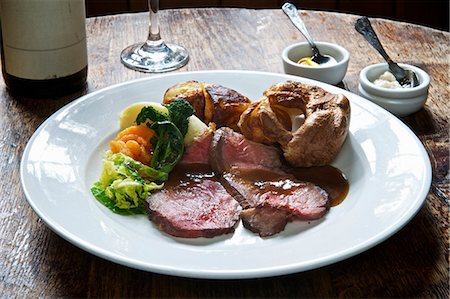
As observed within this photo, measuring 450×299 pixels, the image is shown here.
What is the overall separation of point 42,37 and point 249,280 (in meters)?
0.88

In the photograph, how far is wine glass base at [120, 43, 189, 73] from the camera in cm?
199

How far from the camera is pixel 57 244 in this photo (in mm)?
1281

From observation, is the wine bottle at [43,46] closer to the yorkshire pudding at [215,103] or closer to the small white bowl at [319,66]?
the yorkshire pudding at [215,103]

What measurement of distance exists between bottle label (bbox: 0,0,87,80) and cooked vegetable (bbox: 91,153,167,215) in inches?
17.0

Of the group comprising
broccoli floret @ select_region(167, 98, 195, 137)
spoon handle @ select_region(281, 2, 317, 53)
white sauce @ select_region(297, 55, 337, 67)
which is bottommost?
white sauce @ select_region(297, 55, 337, 67)

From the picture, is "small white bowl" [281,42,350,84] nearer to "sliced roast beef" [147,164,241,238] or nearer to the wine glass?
the wine glass

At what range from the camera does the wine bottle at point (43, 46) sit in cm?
170

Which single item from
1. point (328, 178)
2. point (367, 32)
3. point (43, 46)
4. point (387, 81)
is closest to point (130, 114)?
point (43, 46)

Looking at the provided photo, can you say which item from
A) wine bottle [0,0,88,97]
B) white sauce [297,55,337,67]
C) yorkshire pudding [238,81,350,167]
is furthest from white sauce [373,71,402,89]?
wine bottle [0,0,88,97]

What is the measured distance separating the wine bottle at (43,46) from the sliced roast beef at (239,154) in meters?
0.51

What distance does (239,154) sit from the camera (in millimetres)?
1460

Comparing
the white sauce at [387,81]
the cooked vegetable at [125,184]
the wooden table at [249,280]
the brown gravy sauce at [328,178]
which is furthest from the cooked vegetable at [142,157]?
the white sauce at [387,81]

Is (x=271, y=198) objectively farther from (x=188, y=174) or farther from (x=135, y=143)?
(x=135, y=143)

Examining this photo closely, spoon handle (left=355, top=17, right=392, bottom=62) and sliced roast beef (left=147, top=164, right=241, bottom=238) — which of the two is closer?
sliced roast beef (left=147, top=164, right=241, bottom=238)
